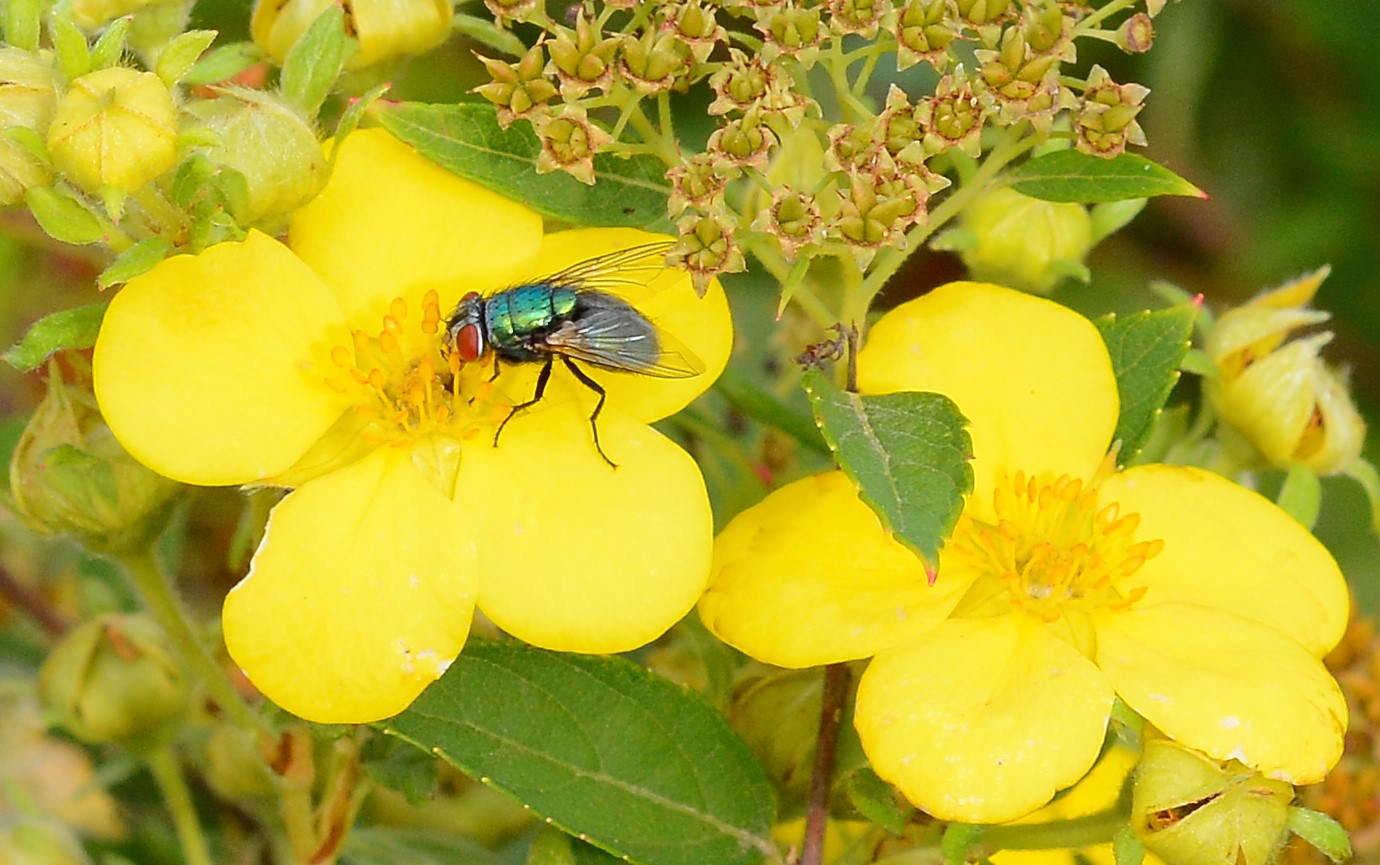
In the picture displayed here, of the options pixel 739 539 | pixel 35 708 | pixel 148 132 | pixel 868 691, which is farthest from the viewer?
pixel 35 708

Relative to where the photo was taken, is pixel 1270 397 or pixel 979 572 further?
pixel 1270 397

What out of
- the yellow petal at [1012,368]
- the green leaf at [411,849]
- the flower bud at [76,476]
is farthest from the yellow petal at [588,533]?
the green leaf at [411,849]

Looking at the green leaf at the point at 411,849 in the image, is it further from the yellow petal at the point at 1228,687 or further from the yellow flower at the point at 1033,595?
the yellow petal at the point at 1228,687

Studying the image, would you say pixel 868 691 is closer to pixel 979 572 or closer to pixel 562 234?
pixel 979 572

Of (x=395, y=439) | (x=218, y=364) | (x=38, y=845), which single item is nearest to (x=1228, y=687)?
(x=395, y=439)

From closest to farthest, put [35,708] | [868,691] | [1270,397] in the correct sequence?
[868,691], [1270,397], [35,708]

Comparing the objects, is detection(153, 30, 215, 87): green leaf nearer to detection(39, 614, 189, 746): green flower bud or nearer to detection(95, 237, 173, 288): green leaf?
detection(95, 237, 173, 288): green leaf

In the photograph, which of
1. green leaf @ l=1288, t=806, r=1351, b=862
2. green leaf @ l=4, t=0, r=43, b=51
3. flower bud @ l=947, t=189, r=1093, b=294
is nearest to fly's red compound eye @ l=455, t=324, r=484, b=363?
green leaf @ l=4, t=0, r=43, b=51

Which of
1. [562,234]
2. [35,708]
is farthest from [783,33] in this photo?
[35,708]
